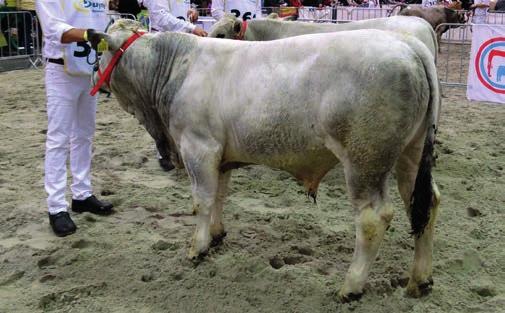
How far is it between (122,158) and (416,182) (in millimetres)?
3857

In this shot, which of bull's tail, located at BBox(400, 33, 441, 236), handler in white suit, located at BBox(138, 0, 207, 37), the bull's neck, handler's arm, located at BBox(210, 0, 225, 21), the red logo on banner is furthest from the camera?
the red logo on banner

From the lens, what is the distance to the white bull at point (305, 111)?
3035 mm

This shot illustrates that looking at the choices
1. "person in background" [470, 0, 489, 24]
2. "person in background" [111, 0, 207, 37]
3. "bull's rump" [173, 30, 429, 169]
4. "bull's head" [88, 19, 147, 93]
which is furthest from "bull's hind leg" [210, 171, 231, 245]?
"person in background" [470, 0, 489, 24]

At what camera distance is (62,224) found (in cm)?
437

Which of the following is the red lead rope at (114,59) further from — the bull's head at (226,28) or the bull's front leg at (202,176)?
the bull's head at (226,28)

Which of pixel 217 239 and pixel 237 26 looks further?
Result: pixel 237 26

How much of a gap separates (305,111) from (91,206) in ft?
7.70

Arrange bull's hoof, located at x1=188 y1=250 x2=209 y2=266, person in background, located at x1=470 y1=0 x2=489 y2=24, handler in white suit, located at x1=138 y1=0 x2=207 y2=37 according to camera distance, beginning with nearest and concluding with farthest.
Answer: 1. bull's hoof, located at x1=188 y1=250 x2=209 y2=266
2. handler in white suit, located at x1=138 y1=0 x2=207 y2=37
3. person in background, located at x1=470 y1=0 x2=489 y2=24

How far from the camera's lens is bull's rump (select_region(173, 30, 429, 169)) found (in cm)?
300

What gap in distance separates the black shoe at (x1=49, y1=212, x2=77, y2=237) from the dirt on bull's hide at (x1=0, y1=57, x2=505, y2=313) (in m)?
0.07

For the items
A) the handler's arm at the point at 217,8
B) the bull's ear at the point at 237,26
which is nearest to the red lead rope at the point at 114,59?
the bull's ear at the point at 237,26

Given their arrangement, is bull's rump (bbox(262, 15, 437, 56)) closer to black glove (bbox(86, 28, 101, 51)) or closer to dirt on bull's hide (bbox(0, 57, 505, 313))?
dirt on bull's hide (bbox(0, 57, 505, 313))

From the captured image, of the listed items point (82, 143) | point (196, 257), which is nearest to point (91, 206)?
point (82, 143)

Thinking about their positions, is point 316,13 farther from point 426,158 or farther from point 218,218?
point 426,158
